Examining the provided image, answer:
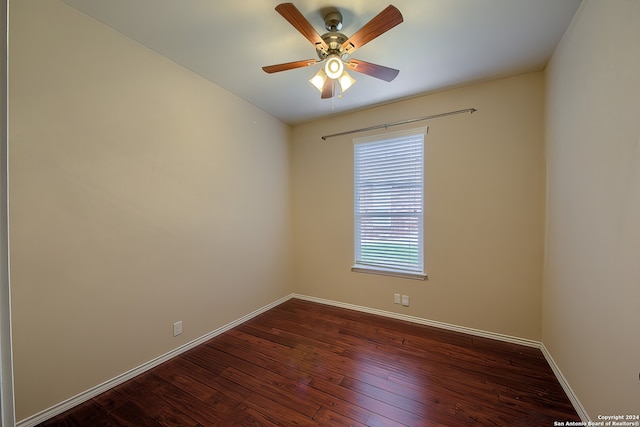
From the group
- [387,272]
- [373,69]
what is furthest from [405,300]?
[373,69]

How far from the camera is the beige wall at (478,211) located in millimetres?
2355

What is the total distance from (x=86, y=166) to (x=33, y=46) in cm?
75

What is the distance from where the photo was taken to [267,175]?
11.0 ft

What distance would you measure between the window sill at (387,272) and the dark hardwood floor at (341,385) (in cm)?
60

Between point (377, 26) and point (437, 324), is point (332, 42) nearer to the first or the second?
point (377, 26)

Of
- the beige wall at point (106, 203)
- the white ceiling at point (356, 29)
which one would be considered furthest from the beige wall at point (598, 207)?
the beige wall at point (106, 203)

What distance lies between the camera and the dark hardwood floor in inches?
62.0

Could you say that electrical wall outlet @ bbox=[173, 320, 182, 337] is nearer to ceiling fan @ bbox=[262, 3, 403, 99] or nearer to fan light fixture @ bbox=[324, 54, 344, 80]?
ceiling fan @ bbox=[262, 3, 403, 99]

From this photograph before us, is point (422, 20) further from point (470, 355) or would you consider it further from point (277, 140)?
point (470, 355)

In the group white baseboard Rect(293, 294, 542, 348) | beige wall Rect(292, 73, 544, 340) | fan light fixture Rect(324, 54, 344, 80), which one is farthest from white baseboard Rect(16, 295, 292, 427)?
fan light fixture Rect(324, 54, 344, 80)

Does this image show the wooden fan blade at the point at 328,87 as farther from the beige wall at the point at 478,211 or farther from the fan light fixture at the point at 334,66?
the beige wall at the point at 478,211

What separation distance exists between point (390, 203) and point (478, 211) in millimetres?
953

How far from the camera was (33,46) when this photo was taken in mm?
1494

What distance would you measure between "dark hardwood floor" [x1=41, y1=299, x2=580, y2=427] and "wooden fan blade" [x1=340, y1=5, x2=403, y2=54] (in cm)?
244
